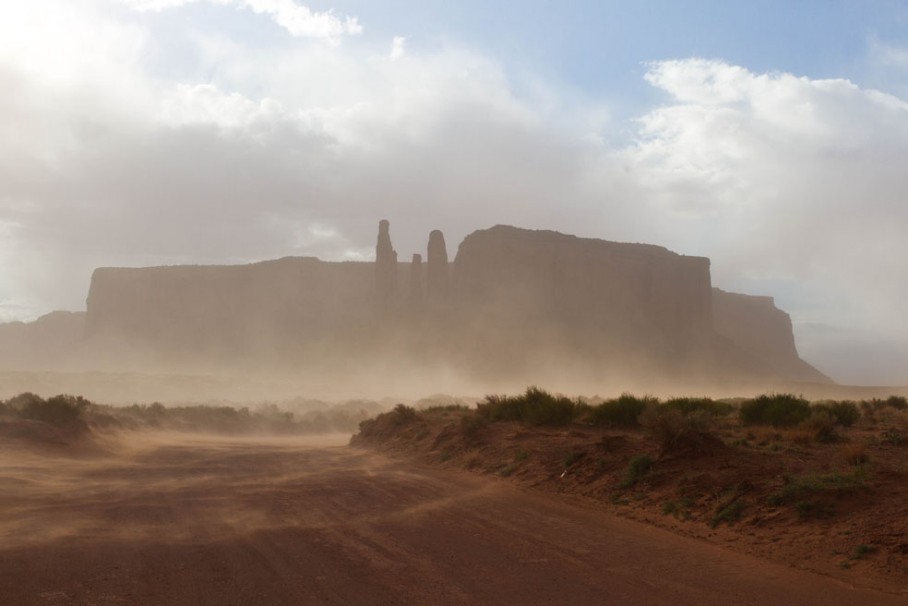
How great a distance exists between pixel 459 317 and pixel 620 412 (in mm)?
82930

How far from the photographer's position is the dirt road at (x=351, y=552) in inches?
231

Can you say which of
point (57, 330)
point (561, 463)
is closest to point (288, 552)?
point (561, 463)

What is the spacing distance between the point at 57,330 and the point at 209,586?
181 meters

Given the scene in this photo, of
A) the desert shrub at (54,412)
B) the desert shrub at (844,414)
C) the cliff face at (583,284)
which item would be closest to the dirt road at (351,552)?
the desert shrub at (844,414)

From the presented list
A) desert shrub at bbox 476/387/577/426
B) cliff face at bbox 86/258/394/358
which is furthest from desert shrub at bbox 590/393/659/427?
cliff face at bbox 86/258/394/358

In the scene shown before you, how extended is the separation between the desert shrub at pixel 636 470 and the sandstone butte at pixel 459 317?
7577cm

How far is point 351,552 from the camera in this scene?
7.25 m

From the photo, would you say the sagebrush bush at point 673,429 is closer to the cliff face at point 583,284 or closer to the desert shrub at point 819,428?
the desert shrub at point 819,428

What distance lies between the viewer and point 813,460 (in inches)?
422

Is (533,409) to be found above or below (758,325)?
below

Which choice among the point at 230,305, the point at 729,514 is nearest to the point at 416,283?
the point at 230,305

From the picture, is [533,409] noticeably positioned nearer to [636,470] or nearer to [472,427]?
[472,427]

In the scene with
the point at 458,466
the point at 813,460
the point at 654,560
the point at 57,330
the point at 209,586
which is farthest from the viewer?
the point at 57,330

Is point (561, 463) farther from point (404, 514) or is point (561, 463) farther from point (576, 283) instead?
point (576, 283)
